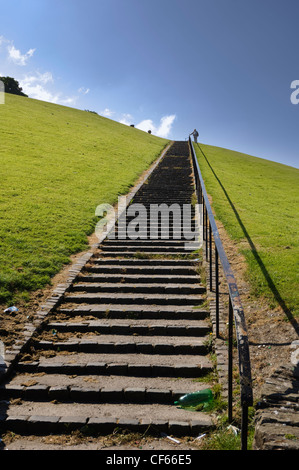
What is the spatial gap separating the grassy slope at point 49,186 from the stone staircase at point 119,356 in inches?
44.1

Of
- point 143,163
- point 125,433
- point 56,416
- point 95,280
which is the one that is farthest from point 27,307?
point 143,163

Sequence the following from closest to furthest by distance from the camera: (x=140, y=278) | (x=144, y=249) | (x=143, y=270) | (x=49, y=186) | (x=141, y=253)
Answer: (x=140, y=278)
(x=143, y=270)
(x=141, y=253)
(x=144, y=249)
(x=49, y=186)

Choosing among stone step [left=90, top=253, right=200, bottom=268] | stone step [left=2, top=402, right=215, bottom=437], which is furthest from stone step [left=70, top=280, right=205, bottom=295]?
stone step [left=2, top=402, right=215, bottom=437]

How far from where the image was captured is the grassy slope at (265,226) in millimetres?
5527

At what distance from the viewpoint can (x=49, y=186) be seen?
1284cm

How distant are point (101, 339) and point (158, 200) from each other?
326 inches

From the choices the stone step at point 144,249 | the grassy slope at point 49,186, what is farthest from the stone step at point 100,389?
the stone step at point 144,249

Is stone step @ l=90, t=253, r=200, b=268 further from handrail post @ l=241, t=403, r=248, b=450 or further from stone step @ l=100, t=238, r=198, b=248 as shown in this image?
handrail post @ l=241, t=403, r=248, b=450

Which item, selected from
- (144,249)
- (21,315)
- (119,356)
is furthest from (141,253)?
(119,356)

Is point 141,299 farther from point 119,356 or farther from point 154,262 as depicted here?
point 154,262

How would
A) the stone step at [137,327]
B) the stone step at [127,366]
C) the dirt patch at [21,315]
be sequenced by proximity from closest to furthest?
the stone step at [127,366], the dirt patch at [21,315], the stone step at [137,327]

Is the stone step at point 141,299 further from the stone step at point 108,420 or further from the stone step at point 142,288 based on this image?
the stone step at point 108,420

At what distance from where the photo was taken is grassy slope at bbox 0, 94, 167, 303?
7.00m

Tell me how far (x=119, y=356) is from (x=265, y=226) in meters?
6.66
